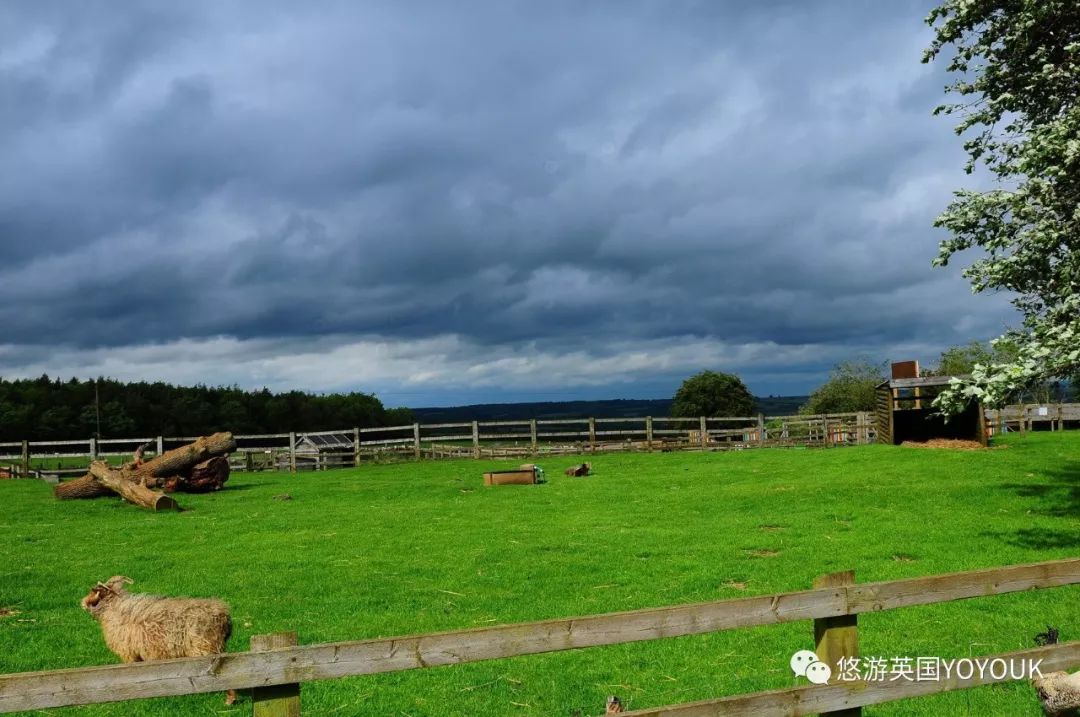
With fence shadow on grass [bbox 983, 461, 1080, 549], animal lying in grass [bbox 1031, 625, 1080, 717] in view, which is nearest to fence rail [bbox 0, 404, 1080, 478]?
fence shadow on grass [bbox 983, 461, 1080, 549]

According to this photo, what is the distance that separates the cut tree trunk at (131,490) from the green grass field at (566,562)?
0.60 metres

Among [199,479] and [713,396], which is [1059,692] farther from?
[713,396]

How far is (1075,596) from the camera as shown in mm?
11328

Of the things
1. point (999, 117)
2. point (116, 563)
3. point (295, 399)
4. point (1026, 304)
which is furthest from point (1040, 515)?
point (295, 399)

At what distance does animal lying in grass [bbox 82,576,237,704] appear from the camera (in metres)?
7.82

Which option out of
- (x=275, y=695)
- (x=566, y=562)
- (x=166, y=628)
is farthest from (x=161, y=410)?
(x=275, y=695)

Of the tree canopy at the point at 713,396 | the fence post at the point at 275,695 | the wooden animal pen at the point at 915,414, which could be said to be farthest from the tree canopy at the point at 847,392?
the fence post at the point at 275,695

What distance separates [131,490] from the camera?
25.0m

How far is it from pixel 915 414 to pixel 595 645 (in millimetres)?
32628

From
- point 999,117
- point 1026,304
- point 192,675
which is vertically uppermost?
point 999,117

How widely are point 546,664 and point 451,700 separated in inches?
56.6

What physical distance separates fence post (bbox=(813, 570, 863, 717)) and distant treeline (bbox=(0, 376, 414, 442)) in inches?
2654

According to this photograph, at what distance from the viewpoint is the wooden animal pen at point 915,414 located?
31672 mm

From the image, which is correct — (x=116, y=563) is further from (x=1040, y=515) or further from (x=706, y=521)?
(x=1040, y=515)
